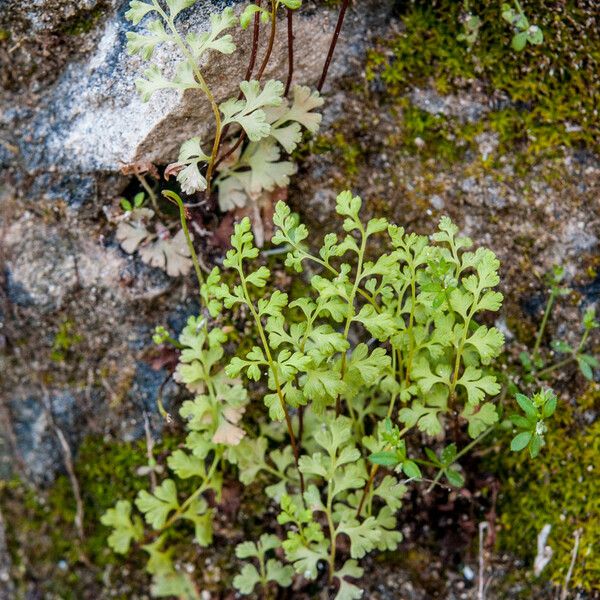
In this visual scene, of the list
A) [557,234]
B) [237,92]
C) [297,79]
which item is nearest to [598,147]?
[557,234]

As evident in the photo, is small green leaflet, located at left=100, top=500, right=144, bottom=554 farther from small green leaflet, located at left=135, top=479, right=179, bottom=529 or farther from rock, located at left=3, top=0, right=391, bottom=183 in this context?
rock, located at left=3, top=0, right=391, bottom=183

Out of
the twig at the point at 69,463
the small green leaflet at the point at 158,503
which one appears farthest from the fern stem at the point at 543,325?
the twig at the point at 69,463

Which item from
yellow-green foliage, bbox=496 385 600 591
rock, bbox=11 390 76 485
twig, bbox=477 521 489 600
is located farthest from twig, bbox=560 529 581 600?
rock, bbox=11 390 76 485

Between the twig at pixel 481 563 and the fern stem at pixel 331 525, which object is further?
the twig at pixel 481 563

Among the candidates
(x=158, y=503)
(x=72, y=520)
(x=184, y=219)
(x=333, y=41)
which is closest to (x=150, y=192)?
(x=184, y=219)

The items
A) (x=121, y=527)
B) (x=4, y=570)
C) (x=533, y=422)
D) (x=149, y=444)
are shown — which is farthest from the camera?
(x=4, y=570)

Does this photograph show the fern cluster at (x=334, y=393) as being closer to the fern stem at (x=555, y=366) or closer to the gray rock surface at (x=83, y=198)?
the fern stem at (x=555, y=366)

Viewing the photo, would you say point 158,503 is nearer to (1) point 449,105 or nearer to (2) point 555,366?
(2) point 555,366
